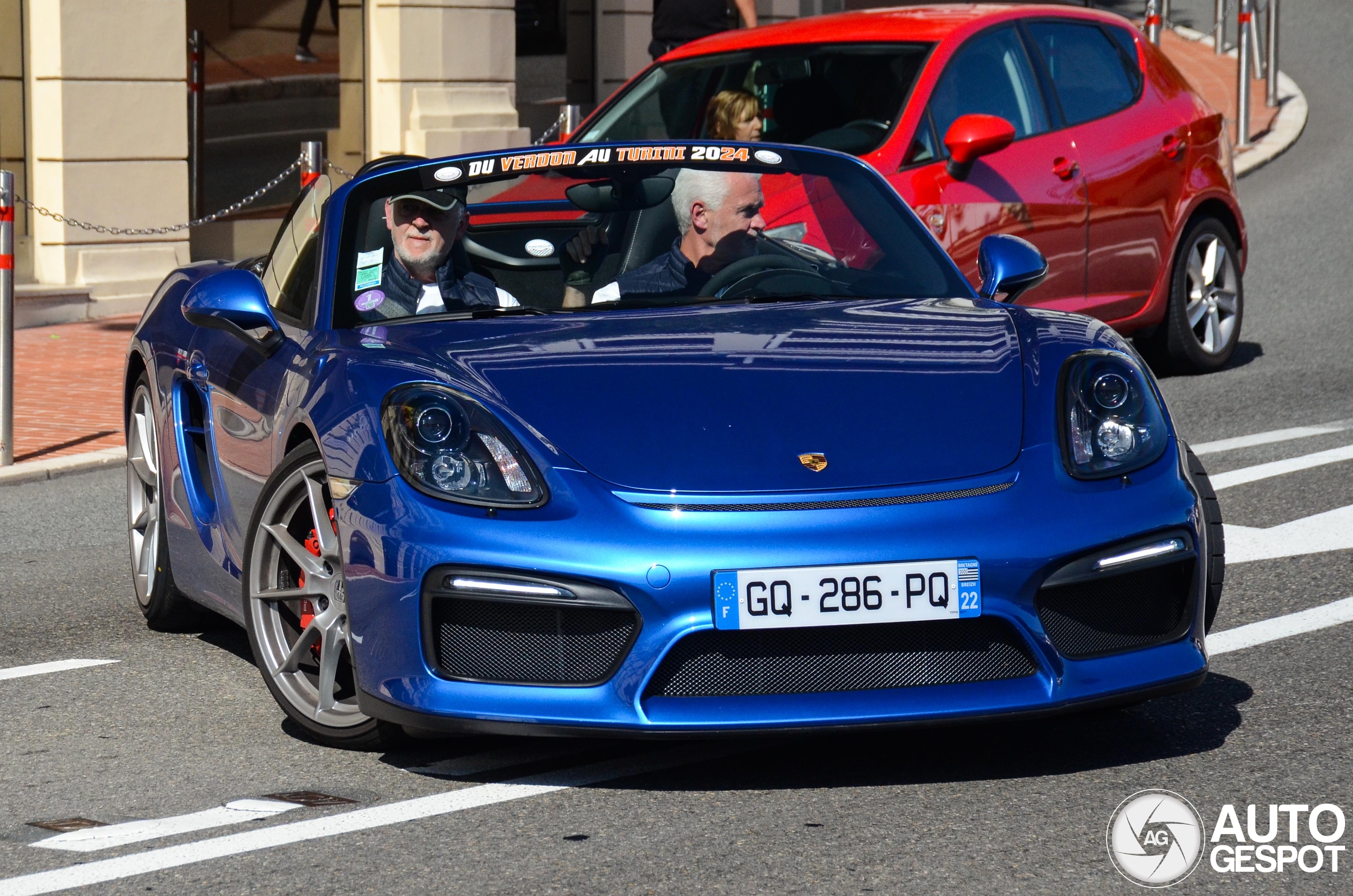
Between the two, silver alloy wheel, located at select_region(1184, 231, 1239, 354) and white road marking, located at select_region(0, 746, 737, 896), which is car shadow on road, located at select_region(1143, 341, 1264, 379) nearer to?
silver alloy wheel, located at select_region(1184, 231, 1239, 354)

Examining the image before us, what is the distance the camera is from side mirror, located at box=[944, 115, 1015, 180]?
8.45 meters

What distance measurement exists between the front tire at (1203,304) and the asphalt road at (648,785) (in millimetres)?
3927

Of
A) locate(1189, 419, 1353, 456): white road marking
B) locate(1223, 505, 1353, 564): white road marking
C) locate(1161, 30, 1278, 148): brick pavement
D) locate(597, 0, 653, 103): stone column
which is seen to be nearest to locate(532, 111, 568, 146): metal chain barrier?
locate(597, 0, 653, 103): stone column

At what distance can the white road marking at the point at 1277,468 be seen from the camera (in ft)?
→ 24.6

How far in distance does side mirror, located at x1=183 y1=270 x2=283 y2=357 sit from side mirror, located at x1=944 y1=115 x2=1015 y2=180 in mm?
4119

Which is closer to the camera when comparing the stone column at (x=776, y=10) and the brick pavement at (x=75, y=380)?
the brick pavement at (x=75, y=380)

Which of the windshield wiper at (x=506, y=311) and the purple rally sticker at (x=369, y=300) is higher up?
the purple rally sticker at (x=369, y=300)

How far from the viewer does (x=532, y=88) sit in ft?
61.3

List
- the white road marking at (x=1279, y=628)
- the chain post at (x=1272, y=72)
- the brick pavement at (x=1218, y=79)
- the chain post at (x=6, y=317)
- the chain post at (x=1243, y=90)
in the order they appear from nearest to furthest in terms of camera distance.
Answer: the white road marking at (x=1279, y=628) < the chain post at (x=6, y=317) < the chain post at (x=1243, y=90) < the brick pavement at (x=1218, y=79) < the chain post at (x=1272, y=72)

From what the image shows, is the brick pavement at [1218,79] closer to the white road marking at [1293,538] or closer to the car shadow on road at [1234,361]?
the car shadow on road at [1234,361]

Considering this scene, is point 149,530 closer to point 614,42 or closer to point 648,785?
point 648,785

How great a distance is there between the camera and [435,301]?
5074 mm

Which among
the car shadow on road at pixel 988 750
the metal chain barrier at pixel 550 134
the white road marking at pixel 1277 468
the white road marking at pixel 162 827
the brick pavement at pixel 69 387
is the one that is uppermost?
the metal chain barrier at pixel 550 134

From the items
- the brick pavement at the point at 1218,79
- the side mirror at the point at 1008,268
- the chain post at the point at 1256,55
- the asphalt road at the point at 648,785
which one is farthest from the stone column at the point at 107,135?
the chain post at the point at 1256,55
